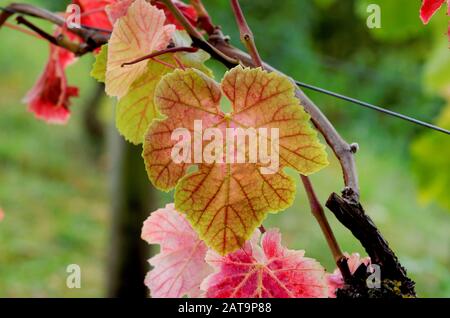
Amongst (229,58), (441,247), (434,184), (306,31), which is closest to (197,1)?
(229,58)

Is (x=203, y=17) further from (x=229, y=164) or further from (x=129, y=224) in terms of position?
(x=129, y=224)

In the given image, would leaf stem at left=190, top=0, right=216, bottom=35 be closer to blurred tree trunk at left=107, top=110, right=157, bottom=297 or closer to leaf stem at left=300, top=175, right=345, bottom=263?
leaf stem at left=300, top=175, right=345, bottom=263

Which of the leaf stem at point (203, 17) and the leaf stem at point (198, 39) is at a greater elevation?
the leaf stem at point (203, 17)

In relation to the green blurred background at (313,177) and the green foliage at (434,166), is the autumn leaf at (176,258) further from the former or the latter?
the green blurred background at (313,177)

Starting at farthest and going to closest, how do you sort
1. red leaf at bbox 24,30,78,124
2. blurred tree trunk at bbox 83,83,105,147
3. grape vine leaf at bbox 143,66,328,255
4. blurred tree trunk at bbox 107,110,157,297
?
blurred tree trunk at bbox 83,83,105,147, blurred tree trunk at bbox 107,110,157,297, red leaf at bbox 24,30,78,124, grape vine leaf at bbox 143,66,328,255

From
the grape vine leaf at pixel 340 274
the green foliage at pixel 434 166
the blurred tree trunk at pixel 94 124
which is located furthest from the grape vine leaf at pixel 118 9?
the blurred tree trunk at pixel 94 124
